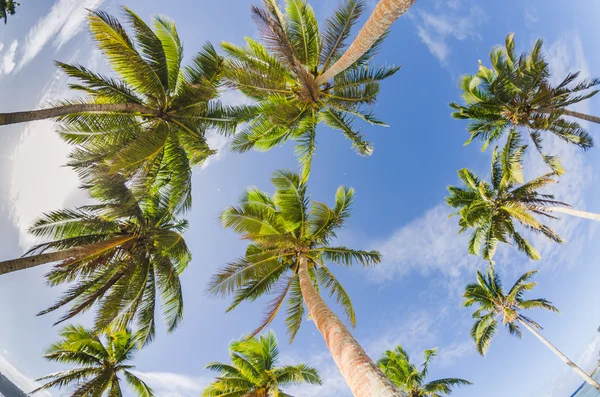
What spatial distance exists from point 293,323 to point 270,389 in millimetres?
5336

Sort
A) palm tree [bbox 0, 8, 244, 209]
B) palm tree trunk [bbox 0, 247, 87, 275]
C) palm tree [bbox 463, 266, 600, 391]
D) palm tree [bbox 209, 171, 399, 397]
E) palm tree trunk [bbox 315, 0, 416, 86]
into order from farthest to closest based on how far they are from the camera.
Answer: palm tree [bbox 463, 266, 600, 391]
palm tree [bbox 209, 171, 399, 397]
palm tree [bbox 0, 8, 244, 209]
palm tree trunk [bbox 0, 247, 87, 275]
palm tree trunk [bbox 315, 0, 416, 86]

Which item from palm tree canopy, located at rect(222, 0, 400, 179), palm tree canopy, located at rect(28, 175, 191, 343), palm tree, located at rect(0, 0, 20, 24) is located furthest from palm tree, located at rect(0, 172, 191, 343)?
palm tree, located at rect(0, 0, 20, 24)

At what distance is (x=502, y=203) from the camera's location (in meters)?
17.9

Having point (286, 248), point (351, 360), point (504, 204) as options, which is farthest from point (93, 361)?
point (504, 204)

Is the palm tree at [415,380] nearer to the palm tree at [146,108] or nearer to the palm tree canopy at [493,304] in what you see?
the palm tree canopy at [493,304]

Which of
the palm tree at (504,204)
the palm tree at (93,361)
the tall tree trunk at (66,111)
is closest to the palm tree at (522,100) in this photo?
the palm tree at (504,204)

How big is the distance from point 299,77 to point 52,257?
9054 millimetres

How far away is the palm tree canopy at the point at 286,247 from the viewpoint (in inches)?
433

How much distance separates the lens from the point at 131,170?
9.04 m

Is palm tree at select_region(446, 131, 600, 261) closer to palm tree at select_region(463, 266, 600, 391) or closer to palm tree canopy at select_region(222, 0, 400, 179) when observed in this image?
palm tree at select_region(463, 266, 600, 391)

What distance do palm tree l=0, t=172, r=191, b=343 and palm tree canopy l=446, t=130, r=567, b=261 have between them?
16921 millimetres

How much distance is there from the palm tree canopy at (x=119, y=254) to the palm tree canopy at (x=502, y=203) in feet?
55.3

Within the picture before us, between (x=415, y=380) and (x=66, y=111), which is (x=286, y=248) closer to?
(x=66, y=111)

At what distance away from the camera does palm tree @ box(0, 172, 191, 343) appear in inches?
355
